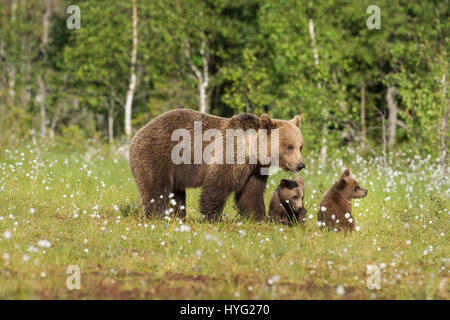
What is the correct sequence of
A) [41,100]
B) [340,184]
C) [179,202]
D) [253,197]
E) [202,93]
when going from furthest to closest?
[41,100]
[202,93]
[179,202]
[340,184]
[253,197]

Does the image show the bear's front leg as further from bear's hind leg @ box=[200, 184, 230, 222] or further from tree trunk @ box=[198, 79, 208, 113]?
tree trunk @ box=[198, 79, 208, 113]

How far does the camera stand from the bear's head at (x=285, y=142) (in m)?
7.38

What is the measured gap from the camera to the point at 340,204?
25.5 ft

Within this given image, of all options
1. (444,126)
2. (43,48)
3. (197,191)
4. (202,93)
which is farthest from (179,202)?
(43,48)

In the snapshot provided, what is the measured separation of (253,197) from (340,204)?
49.7 inches

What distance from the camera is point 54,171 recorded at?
34.5 ft

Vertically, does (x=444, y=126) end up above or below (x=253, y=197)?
above

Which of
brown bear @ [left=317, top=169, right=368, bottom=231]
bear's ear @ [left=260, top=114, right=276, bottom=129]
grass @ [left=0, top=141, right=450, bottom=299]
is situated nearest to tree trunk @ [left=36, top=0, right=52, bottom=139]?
grass @ [left=0, top=141, right=450, bottom=299]

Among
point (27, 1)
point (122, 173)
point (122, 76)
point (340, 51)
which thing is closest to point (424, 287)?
point (122, 173)

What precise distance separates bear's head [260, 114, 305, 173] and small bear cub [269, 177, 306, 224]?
63 cm

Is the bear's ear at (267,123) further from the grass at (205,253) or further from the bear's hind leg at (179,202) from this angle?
the bear's hind leg at (179,202)

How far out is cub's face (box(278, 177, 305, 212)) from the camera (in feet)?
26.0

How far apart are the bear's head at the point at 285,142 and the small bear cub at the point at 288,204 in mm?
635

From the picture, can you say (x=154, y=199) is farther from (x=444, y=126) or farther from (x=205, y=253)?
(x=444, y=126)
